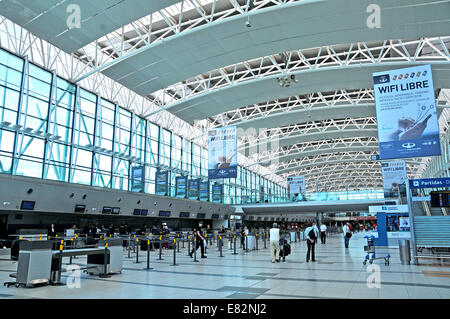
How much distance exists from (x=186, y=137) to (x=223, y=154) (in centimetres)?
1927

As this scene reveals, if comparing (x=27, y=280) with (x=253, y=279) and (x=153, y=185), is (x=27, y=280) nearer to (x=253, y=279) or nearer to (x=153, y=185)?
(x=253, y=279)

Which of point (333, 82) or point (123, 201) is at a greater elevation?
point (333, 82)

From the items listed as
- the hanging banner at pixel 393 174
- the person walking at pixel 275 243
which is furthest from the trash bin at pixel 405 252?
the hanging banner at pixel 393 174

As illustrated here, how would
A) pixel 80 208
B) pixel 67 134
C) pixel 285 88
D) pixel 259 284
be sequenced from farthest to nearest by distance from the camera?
pixel 285 88 → pixel 67 134 → pixel 80 208 → pixel 259 284

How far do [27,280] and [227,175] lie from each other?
40.6 feet

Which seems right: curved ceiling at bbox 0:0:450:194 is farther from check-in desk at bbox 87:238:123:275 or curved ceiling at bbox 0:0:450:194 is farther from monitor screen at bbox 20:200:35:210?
check-in desk at bbox 87:238:123:275

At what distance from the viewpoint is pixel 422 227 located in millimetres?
12914

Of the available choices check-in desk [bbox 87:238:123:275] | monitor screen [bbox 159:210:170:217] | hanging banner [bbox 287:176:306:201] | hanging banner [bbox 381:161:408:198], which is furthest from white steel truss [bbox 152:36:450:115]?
check-in desk [bbox 87:238:123:275]

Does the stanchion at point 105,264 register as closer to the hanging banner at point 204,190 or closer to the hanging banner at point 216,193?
the hanging banner at point 204,190

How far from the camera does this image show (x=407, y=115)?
11.8 m

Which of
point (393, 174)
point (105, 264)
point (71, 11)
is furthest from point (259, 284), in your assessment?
point (393, 174)

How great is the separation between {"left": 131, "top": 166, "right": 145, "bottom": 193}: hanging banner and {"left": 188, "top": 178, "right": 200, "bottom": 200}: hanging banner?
5534 millimetres

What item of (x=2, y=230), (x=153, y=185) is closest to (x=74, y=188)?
(x=2, y=230)

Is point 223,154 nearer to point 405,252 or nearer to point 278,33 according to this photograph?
point 278,33
